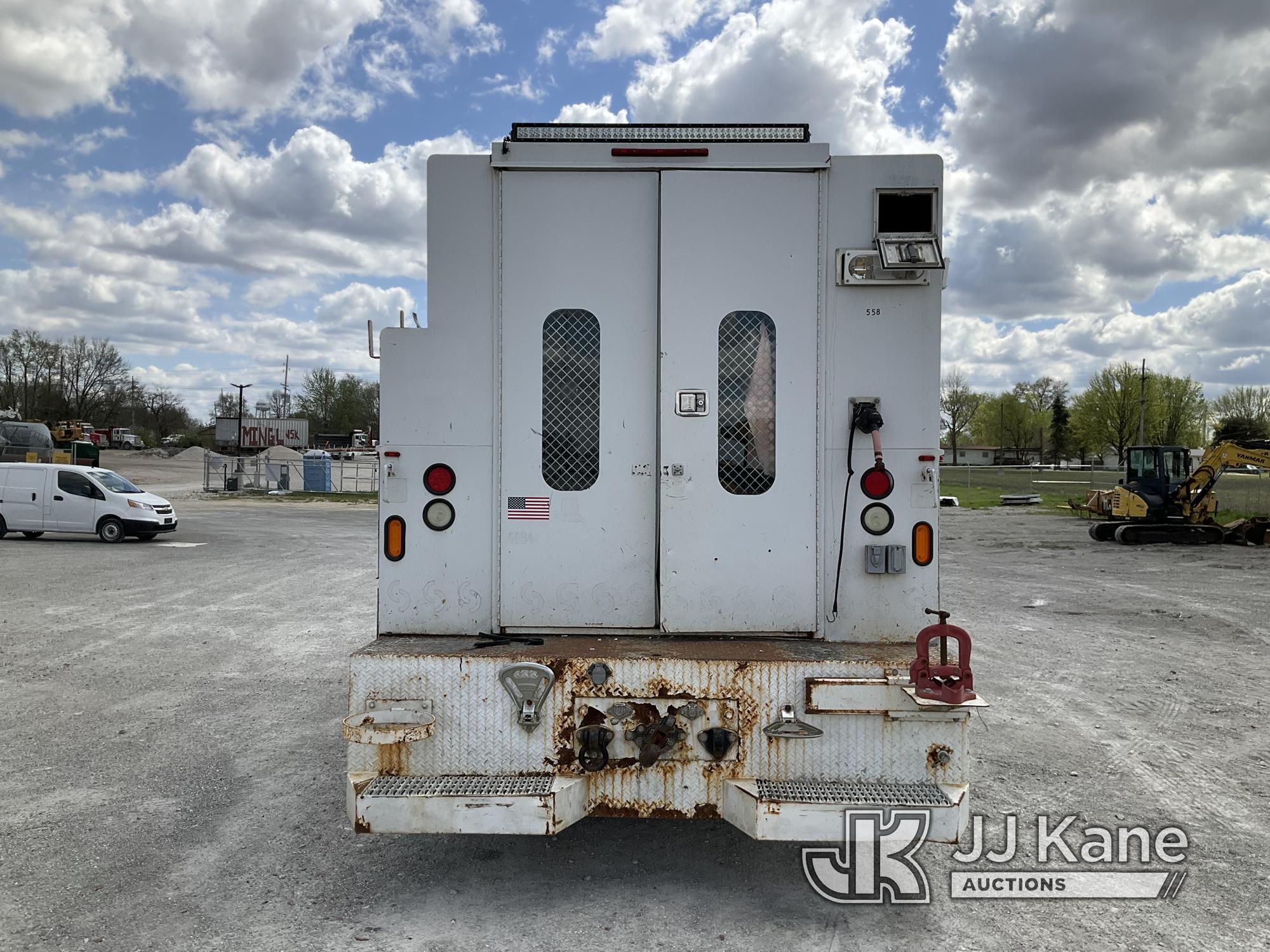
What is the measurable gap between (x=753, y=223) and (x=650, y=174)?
53cm

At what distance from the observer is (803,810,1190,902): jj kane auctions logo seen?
3865mm

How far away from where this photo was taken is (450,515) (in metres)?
3.93

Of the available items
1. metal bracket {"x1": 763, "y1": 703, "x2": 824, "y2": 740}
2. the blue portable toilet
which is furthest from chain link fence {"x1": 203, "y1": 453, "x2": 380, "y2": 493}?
metal bracket {"x1": 763, "y1": 703, "x2": 824, "y2": 740}

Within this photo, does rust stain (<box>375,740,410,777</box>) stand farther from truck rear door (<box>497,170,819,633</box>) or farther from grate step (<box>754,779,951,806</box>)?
grate step (<box>754,779,951,806</box>)

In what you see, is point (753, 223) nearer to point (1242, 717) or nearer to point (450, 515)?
point (450, 515)

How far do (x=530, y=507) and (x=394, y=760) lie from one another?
122 centimetres

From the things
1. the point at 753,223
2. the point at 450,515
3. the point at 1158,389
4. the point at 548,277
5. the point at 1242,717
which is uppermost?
the point at 1158,389

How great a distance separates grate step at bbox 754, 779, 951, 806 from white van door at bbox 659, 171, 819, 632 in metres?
0.82

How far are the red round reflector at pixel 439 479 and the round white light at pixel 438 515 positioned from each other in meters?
0.05

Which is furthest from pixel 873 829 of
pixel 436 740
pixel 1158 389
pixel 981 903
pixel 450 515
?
pixel 1158 389

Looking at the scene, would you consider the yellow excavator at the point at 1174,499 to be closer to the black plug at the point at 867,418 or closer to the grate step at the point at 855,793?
the black plug at the point at 867,418

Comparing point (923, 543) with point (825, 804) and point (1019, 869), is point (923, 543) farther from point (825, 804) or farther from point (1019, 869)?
point (1019, 869)

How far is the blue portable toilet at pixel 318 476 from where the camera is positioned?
40219 millimetres

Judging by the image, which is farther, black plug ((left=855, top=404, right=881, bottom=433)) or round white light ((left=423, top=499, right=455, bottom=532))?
round white light ((left=423, top=499, right=455, bottom=532))
